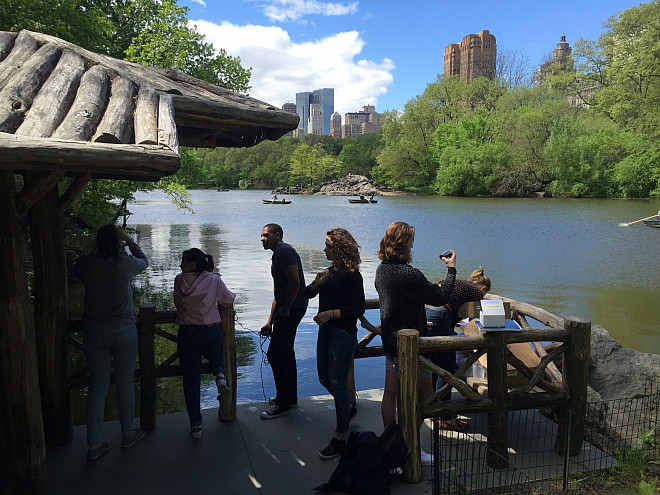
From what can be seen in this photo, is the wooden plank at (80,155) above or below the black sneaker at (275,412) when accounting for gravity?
above

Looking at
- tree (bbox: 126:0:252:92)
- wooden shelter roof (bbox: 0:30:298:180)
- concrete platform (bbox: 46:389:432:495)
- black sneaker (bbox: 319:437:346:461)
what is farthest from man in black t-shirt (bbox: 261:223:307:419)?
tree (bbox: 126:0:252:92)

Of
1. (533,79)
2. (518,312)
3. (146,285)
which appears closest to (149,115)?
(518,312)

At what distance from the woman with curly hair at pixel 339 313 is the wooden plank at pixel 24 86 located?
7.08 ft

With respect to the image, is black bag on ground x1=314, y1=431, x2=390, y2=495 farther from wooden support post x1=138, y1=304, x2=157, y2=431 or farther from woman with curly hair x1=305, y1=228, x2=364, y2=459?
wooden support post x1=138, y1=304, x2=157, y2=431

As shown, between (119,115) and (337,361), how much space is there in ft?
7.57

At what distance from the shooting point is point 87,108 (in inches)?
133

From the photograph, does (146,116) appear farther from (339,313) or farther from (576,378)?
(576,378)

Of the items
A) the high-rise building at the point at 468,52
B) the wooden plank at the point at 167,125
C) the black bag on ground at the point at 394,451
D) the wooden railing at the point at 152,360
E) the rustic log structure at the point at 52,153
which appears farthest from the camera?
the high-rise building at the point at 468,52

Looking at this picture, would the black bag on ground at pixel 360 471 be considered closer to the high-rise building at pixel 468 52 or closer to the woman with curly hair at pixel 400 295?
the woman with curly hair at pixel 400 295

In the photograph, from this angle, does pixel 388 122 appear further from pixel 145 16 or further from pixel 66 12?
pixel 66 12

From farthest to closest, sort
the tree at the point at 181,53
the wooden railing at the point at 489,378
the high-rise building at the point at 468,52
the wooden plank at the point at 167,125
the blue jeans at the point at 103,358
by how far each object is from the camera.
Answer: the high-rise building at the point at 468,52, the tree at the point at 181,53, the blue jeans at the point at 103,358, the wooden railing at the point at 489,378, the wooden plank at the point at 167,125

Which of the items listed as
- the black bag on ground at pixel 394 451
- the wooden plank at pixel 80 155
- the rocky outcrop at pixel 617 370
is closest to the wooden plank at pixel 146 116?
the wooden plank at pixel 80 155

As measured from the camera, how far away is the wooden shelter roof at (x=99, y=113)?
2.78 m

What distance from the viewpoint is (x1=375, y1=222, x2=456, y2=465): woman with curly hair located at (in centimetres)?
392
